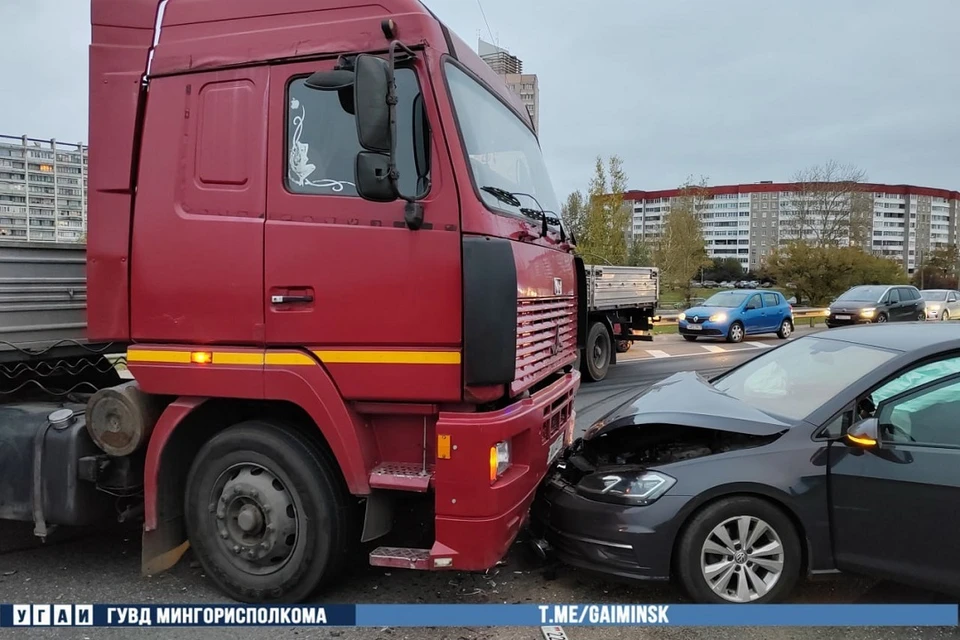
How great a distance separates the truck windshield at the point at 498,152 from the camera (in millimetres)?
3279

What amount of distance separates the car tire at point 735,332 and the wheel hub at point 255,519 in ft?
55.1

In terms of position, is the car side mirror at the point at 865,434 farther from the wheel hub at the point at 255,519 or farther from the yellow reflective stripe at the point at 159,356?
the yellow reflective stripe at the point at 159,356

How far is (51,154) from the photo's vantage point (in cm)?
517

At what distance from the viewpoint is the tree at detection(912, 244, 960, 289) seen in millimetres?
56000

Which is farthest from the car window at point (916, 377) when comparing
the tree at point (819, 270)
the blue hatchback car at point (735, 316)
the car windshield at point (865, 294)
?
the tree at point (819, 270)

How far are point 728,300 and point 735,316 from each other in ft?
2.96

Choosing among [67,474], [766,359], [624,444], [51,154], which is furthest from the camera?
[51,154]

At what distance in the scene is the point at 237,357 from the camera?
332 cm

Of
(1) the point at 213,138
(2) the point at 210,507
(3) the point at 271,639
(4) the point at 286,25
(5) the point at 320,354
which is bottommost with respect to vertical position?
(3) the point at 271,639

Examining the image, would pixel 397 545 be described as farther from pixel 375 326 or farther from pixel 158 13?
pixel 158 13

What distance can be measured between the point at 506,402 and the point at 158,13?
2837mm

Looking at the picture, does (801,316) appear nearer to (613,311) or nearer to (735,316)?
(735,316)

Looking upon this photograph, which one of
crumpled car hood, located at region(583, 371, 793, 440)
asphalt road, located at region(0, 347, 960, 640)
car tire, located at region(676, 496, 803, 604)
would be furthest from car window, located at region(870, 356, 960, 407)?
asphalt road, located at region(0, 347, 960, 640)

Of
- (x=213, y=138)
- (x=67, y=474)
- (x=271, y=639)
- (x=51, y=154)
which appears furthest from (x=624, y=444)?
(x=51, y=154)
